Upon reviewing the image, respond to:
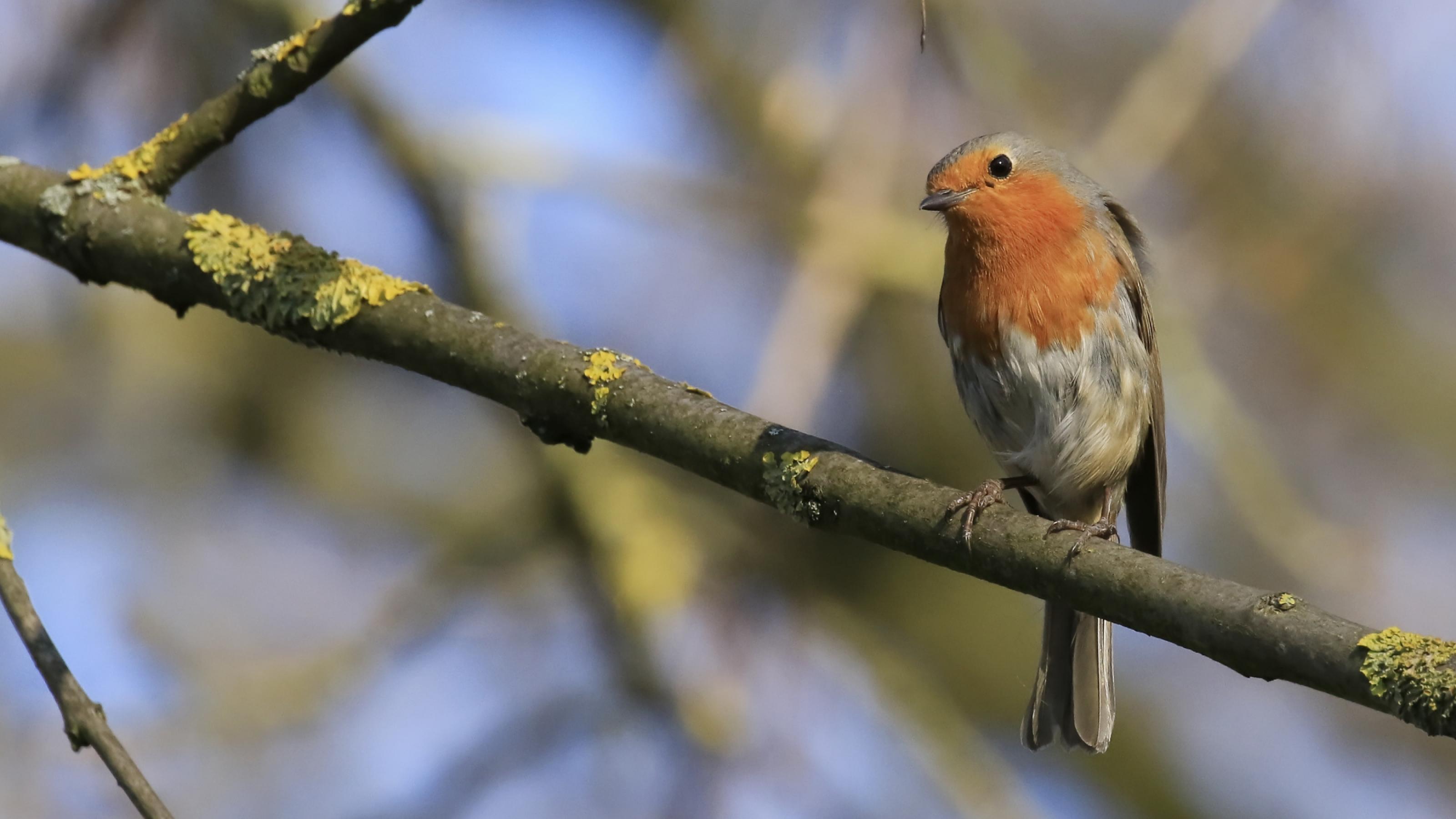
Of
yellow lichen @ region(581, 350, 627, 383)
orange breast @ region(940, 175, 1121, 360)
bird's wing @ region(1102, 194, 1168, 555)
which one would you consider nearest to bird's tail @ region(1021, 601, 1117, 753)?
bird's wing @ region(1102, 194, 1168, 555)

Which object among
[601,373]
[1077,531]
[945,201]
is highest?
[945,201]

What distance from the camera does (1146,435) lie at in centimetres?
455

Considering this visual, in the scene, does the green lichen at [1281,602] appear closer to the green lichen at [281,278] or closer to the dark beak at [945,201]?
the green lichen at [281,278]

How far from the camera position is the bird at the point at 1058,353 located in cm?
417

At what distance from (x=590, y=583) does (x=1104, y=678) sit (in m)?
2.05

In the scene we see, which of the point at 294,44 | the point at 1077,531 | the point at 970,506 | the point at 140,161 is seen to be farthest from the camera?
the point at 140,161

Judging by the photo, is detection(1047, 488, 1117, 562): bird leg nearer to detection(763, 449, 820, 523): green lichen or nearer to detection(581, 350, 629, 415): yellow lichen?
detection(763, 449, 820, 523): green lichen

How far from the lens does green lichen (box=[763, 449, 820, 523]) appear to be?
272cm

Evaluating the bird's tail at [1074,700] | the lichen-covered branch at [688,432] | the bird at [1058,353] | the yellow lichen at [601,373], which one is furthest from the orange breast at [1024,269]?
the yellow lichen at [601,373]

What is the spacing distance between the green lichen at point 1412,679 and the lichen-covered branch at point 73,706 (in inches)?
72.5

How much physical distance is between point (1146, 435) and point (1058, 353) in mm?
634

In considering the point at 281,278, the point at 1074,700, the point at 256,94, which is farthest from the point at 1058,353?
the point at 256,94

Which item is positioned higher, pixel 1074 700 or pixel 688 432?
pixel 1074 700

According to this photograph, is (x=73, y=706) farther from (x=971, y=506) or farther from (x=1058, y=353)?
(x=1058, y=353)
